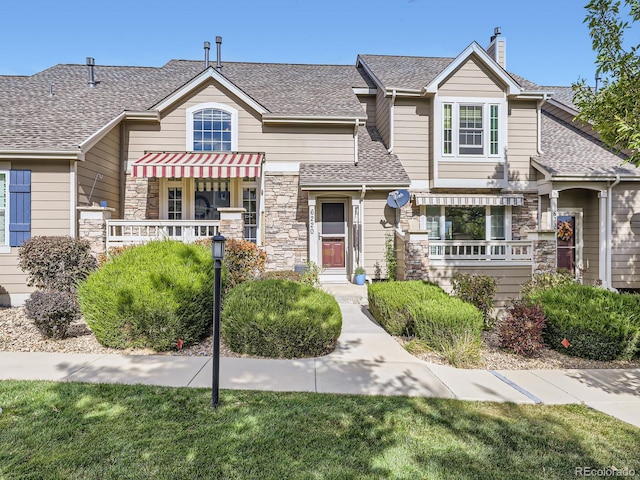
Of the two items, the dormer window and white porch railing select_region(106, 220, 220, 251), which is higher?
the dormer window

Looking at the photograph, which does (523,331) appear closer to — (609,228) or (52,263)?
(609,228)

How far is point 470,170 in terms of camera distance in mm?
12688

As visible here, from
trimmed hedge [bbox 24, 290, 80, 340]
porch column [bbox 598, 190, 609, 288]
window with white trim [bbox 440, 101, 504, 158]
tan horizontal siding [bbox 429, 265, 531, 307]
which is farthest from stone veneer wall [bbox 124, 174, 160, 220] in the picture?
porch column [bbox 598, 190, 609, 288]

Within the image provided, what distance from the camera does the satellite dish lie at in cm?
1209

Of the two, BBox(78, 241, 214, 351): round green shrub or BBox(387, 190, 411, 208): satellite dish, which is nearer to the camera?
BBox(78, 241, 214, 351): round green shrub

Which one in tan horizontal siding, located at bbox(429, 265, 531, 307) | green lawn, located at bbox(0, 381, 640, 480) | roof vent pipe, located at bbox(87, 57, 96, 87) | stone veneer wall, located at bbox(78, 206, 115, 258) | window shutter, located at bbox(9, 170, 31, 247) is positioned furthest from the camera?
roof vent pipe, located at bbox(87, 57, 96, 87)

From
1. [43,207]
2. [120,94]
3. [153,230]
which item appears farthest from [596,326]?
[120,94]

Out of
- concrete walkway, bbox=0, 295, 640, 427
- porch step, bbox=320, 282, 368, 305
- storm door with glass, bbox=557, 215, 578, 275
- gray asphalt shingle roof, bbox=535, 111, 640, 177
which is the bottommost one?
concrete walkway, bbox=0, 295, 640, 427

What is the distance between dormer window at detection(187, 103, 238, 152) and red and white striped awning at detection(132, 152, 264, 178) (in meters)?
0.88

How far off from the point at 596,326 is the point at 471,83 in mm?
9689

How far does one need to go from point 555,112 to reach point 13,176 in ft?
67.7

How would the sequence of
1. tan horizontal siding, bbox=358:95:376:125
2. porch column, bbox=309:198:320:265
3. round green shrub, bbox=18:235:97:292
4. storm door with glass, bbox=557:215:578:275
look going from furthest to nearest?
tan horizontal siding, bbox=358:95:376:125
storm door with glass, bbox=557:215:578:275
porch column, bbox=309:198:320:265
round green shrub, bbox=18:235:97:292

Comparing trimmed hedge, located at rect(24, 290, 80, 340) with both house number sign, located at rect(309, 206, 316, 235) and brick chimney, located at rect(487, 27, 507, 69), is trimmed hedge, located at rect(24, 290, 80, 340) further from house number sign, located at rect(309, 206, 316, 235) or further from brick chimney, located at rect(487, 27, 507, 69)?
brick chimney, located at rect(487, 27, 507, 69)

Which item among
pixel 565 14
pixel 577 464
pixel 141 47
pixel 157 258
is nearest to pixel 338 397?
pixel 577 464
